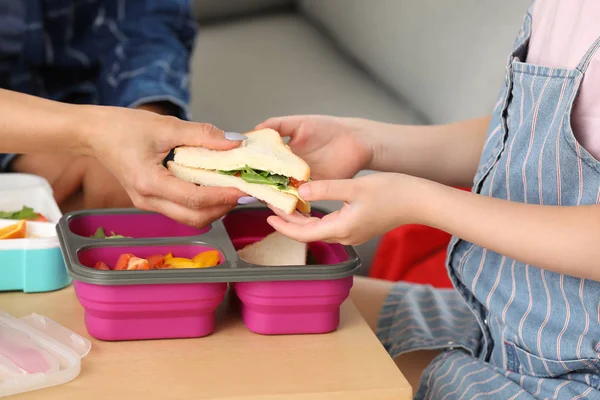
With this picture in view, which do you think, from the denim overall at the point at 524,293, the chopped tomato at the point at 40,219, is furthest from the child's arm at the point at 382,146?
the chopped tomato at the point at 40,219

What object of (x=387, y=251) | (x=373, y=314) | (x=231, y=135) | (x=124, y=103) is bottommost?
(x=387, y=251)

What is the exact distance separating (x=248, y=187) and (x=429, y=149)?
0.36 metres

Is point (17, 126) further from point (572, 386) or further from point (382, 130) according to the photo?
point (572, 386)

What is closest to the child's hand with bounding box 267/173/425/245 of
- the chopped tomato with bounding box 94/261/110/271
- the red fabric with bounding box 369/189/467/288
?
the chopped tomato with bounding box 94/261/110/271

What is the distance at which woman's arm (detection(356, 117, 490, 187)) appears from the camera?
4.14 ft

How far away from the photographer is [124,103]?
1696 millimetres

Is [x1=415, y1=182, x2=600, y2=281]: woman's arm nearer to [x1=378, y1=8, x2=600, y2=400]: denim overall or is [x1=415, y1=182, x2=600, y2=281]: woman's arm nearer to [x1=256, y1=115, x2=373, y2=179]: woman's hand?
[x1=378, y1=8, x2=600, y2=400]: denim overall

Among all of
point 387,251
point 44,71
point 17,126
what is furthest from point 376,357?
point 44,71

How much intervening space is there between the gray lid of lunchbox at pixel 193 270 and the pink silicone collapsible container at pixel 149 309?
0.01 m

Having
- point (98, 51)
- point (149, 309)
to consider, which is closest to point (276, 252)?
point (149, 309)

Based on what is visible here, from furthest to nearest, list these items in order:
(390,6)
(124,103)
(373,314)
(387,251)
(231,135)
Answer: (390,6), (387,251), (124,103), (373,314), (231,135)

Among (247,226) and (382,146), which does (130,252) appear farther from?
(382,146)

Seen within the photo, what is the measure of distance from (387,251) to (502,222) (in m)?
0.89

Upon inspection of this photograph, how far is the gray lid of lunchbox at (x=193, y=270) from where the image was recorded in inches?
36.1
